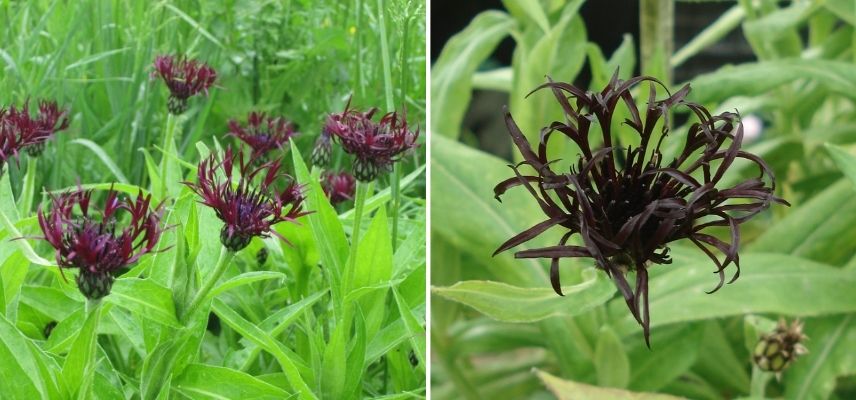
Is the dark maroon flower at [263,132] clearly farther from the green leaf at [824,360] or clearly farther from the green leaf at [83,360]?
the green leaf at [824,360]

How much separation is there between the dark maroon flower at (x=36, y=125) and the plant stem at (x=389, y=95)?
19 cm

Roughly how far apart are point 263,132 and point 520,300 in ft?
0.87

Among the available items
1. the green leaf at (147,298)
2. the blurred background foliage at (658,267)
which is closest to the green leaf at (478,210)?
the blurred background foliage at (658,267)

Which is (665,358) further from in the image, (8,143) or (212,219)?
(8,143)

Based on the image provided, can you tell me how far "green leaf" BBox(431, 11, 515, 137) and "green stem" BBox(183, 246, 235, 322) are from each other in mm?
262

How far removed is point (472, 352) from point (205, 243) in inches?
9.2

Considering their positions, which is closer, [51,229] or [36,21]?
[51,229]

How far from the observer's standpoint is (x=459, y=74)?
0.65 metres

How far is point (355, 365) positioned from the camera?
0.50 meters

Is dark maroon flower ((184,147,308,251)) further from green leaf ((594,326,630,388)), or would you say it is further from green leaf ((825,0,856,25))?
green leaf ((825,0,856,25))

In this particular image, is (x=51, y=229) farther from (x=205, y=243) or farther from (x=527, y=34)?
(x=527, y=34)

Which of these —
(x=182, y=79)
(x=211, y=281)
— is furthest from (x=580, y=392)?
(x=182, y=79)

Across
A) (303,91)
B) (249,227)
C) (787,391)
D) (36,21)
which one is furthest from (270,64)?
(787,391)

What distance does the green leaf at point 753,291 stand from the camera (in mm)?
545
